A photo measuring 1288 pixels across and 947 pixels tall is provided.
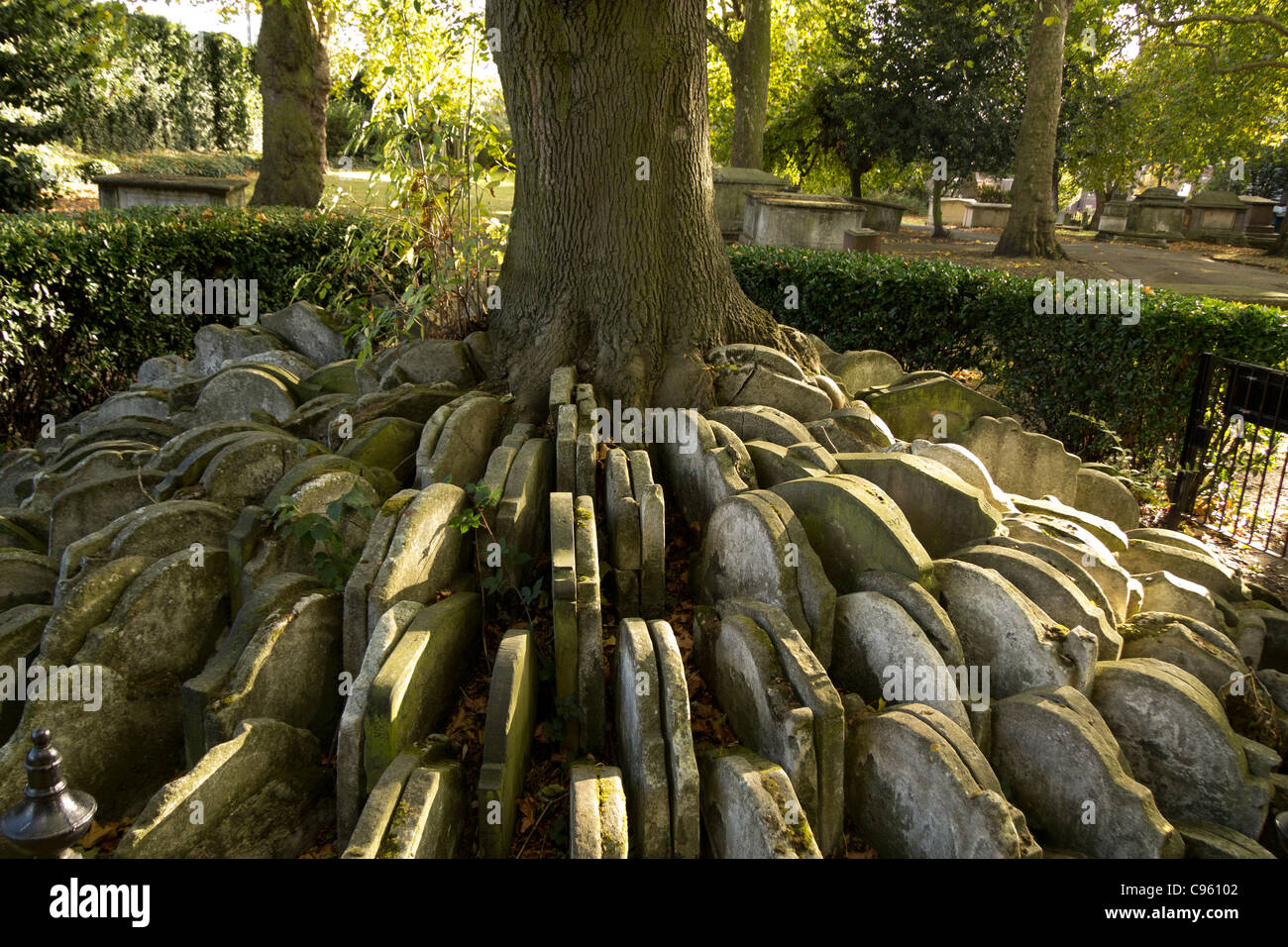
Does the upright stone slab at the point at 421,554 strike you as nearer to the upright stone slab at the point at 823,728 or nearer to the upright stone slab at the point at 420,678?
the upright stone slab at the point at 420,678

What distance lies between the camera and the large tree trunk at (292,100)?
13.4 metres

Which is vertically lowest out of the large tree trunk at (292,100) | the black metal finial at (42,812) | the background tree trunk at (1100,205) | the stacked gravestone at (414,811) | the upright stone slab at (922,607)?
the stacked gravestone at (414,811)

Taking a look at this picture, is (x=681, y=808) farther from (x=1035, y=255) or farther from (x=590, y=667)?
(x=1035, y=255)

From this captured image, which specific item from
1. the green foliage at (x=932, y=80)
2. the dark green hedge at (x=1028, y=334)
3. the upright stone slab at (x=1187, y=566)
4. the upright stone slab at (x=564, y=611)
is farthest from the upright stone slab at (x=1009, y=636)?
the green foliage at (x=932, y=80)

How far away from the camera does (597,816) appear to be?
2.94m

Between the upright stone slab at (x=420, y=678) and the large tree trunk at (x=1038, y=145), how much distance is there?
15536mm

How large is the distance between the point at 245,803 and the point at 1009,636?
3.28 metres

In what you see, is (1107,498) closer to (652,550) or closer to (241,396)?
(652,550)

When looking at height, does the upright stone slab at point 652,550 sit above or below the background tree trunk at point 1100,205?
below

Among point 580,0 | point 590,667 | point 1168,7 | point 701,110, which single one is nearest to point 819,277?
point 701,110

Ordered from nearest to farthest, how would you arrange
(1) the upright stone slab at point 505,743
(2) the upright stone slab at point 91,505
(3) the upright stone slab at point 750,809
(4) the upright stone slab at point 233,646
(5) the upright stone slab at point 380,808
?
1. (5) the upright stone slab at point 380,808
2. (3) the upright stone slab at point 750,809
3. (1) the upright stone slab at point 505,743
4. (4) the upright stone slab at point 233,646
5. (2) the upright stone slab at point 91,505

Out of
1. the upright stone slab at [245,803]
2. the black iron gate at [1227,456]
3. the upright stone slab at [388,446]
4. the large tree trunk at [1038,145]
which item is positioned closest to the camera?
the upright stone slab at [245,803]

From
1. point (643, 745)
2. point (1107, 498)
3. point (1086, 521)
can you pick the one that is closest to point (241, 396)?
point (643, 745)

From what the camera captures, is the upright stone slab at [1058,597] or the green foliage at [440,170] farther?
the green foliage at [440,170]
